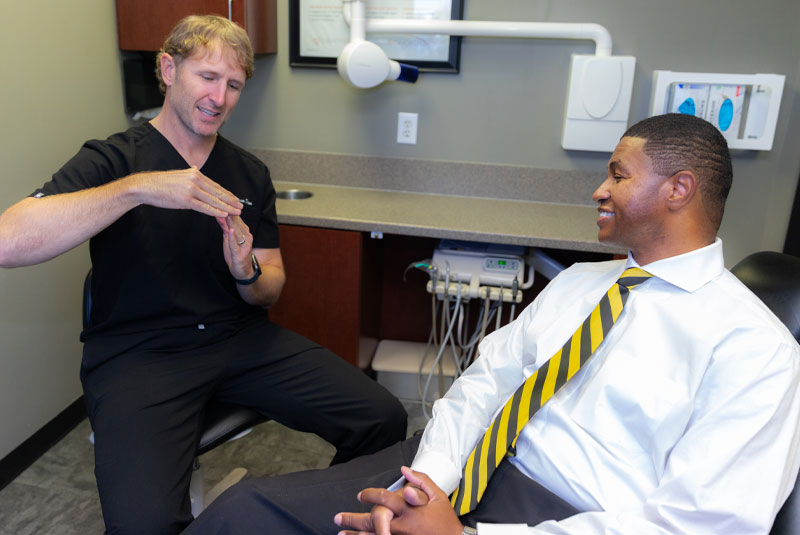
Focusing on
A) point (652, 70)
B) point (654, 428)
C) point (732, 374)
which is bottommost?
point (654, 428)

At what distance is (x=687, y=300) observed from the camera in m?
1.04

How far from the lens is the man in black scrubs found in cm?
129

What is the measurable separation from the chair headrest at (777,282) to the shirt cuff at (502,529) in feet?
2.02

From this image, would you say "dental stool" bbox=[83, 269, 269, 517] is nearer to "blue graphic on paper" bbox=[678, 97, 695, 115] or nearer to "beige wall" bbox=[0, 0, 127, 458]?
"beige wall" bbox=[0, 0, 127, 458]

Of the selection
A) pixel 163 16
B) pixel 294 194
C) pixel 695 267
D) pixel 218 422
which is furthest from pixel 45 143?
pixel 695 267

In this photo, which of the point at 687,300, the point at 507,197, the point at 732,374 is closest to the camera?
the point at 732,374

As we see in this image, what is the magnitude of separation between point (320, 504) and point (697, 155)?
2.88 ft

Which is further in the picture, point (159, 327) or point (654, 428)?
point (159, 327)

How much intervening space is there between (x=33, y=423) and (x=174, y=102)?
118 centimetres

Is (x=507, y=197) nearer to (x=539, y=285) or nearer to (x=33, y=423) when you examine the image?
(x=539, y=285)

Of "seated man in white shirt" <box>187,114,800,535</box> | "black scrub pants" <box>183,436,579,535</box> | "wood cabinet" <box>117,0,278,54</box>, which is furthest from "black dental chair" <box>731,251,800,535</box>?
"wood cabinet" <box>117,0,278,54</box>

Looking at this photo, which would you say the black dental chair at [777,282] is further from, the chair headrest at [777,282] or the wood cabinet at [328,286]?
the wood cabinet at [328,286]

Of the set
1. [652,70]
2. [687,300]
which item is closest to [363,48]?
[652,70]

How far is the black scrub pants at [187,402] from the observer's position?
121cm
